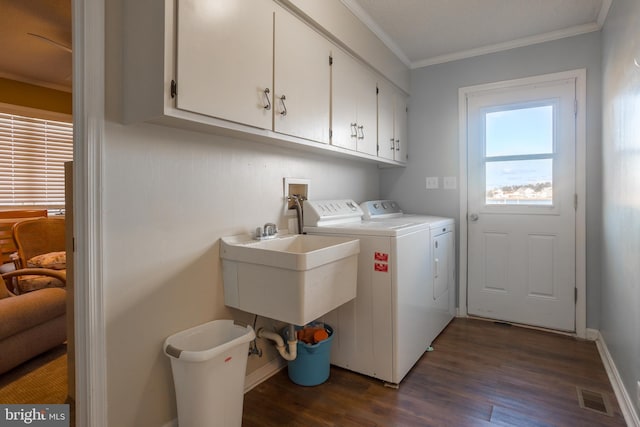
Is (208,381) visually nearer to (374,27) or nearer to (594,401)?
(594,401)

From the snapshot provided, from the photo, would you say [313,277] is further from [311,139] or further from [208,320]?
[311,139]

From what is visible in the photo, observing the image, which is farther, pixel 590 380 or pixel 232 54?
pixel 590 380

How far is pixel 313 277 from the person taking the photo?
1553 mm

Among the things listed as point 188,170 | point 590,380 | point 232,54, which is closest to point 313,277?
point 188,170

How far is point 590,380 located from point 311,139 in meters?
2.18

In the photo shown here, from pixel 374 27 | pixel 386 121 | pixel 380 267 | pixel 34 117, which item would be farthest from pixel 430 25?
pixel 34 117

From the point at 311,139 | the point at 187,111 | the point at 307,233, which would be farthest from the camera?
the point at 307,233

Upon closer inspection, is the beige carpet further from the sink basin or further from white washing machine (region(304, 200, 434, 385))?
white washing machine (region(304, 200, 434, 385))

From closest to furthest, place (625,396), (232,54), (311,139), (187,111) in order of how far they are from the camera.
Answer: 1. (187,111)
2. (232,54)
3. (625,396)
4. (311,139)

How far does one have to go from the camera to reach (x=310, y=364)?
1930mm

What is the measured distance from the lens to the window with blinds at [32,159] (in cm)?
373

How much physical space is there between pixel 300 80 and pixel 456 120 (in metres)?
1.83

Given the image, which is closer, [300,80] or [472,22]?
[300,80]

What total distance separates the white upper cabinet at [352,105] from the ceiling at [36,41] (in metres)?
1.86
